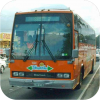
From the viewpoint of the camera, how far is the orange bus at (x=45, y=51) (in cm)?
862

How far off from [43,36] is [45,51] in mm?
564

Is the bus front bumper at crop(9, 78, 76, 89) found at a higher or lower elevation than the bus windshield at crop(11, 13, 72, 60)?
lower

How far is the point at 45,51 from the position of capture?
870 centimetres

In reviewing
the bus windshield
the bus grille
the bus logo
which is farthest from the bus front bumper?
the bus windshield

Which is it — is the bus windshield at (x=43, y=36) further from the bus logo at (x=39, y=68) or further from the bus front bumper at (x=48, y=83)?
the bus front bumper at (x=48, y=83)

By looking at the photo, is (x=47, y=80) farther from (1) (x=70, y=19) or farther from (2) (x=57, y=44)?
(1) (x=70, y=19)

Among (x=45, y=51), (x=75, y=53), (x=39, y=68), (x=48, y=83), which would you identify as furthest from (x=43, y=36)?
(x=48, y=83)

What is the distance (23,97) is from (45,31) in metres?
2.66

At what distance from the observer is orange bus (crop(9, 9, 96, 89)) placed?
8625 mm

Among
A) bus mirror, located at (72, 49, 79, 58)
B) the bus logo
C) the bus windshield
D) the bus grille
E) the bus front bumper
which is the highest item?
the bus windshield

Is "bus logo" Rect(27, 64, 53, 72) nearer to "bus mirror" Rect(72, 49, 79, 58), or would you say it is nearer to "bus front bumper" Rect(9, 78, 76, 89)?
"bus front bumper" Rect(9, 78, 76, 89)

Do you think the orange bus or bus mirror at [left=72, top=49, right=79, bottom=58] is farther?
the orange bus

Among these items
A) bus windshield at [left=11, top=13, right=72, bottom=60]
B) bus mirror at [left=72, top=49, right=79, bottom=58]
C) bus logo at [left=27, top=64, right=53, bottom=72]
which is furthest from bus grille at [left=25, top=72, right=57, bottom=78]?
bus mirror at [left=72, top=49, right=79, bottom=58]

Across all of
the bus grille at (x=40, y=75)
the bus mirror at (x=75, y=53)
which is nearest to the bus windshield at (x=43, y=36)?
the bus mirror at (x=75, y=53)
